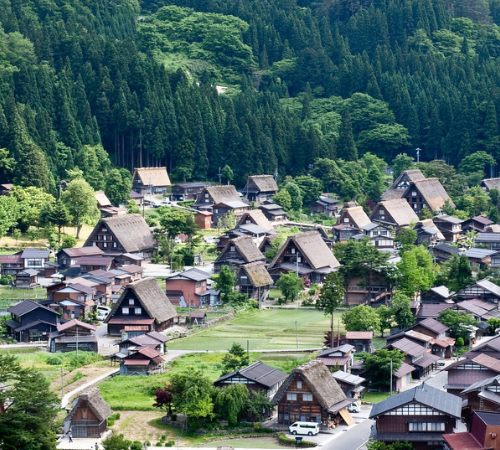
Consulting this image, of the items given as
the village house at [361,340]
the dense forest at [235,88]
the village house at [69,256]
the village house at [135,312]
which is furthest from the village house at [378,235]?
the village house at [361,340]

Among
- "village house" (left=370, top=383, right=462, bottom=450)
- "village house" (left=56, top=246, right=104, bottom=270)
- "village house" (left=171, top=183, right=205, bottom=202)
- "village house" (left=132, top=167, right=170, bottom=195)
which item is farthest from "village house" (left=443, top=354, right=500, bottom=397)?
"village house" (left=132, top=167, right=170, bottom=195)

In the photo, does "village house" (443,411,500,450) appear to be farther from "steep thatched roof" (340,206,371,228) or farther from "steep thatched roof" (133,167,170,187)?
A: "steep thatched roof" (133,167,170,187)

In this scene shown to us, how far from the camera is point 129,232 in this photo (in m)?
64.1

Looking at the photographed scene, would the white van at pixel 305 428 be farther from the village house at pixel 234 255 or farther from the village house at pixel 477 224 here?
the village house at pixel 477 224

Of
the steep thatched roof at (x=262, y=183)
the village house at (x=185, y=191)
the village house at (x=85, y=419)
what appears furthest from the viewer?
the steep thatched roof at (x=262, y=183)

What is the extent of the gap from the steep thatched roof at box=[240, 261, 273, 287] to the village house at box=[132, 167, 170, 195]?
Result: 2485cm

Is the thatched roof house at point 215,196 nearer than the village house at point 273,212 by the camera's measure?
No

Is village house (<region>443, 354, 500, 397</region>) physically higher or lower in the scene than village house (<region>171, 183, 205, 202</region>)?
lower

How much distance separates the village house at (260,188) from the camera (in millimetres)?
81000

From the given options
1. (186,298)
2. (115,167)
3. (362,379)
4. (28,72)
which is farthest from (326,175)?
(362,379)

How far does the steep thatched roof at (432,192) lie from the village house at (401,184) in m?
1.06

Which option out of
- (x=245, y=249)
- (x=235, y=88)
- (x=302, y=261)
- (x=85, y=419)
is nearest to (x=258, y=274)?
(x=302, y=261)

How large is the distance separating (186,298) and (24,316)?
9.14 meters

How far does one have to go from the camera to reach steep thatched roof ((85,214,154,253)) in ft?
207
